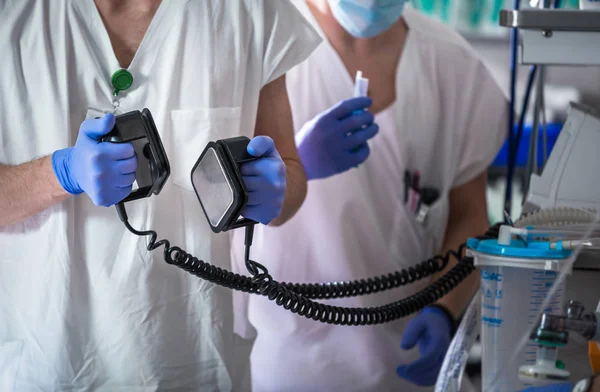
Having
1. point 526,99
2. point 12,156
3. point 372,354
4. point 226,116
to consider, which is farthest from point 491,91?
point 12,156

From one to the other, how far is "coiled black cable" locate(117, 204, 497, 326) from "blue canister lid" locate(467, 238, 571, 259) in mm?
259

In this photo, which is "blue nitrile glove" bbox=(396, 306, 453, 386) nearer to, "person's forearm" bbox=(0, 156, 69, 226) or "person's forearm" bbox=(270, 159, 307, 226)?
"person's forearm" bbox=(270, 159, 307, 226)

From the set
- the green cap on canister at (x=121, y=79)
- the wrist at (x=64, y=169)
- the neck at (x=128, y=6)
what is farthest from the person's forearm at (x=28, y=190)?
the neck at (x=128, y=6)

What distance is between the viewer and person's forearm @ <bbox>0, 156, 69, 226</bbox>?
42.4 inches

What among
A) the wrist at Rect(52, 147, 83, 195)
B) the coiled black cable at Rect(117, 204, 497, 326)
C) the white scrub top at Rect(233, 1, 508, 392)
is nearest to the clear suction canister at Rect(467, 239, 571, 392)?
the coiled black cable at Rect(117, 204, 497, 326)

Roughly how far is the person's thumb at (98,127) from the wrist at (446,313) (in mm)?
883

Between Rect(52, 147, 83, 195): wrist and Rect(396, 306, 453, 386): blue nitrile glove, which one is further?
Rect(396, 306, 453, 386): blue nitrile glove

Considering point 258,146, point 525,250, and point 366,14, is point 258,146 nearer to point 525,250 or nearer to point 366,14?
point 525,250

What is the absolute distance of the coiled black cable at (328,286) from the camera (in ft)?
3.84

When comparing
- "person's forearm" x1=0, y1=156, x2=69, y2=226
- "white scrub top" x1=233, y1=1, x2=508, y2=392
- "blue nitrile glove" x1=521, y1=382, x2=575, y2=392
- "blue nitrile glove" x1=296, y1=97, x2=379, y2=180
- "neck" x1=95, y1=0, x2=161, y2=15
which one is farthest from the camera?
"white scrub top" x1=233, y1=1, x2=508, y2=392

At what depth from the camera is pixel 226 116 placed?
1.23 meters

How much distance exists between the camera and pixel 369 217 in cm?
166

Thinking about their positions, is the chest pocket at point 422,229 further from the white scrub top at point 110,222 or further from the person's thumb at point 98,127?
the person's thumb at point 98,127

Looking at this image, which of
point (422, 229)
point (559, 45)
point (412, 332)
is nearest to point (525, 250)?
point (559, 45)
